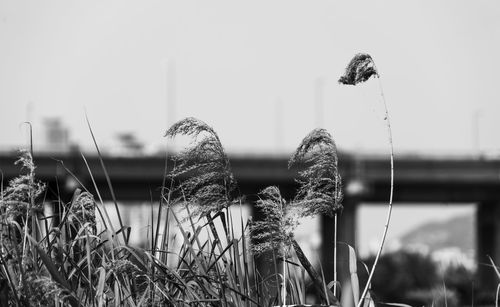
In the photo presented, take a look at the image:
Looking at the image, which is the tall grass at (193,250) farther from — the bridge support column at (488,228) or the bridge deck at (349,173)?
the bridge support column at (488,228)

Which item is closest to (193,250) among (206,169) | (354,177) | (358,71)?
(206,169)

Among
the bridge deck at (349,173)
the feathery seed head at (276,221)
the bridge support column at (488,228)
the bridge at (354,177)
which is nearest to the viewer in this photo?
the feathery seed head at (276,221)

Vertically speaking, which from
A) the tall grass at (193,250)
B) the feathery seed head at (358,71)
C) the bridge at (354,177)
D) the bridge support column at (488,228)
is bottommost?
the bridge support column at (488,228)

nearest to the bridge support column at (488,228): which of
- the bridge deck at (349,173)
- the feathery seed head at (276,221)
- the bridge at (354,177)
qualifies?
the bridge at (354,177)

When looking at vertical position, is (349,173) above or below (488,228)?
above

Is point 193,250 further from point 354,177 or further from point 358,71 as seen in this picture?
point 354,177

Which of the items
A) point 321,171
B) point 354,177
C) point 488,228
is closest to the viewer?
point 321,171

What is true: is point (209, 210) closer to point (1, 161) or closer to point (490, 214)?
point (1, 161)

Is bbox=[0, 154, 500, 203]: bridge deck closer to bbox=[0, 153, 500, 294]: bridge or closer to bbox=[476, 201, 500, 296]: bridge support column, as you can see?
bbox=[0, 153, 500, 294]: bridge

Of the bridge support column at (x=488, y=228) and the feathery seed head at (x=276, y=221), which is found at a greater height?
the feathery seed head at (x=276, y=221)

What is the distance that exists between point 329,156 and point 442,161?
78.9 meters

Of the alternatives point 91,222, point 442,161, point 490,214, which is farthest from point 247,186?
point 91,222

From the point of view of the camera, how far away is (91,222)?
549 cm

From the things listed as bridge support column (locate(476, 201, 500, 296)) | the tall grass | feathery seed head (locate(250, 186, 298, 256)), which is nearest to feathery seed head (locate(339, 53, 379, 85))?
the tall grass
